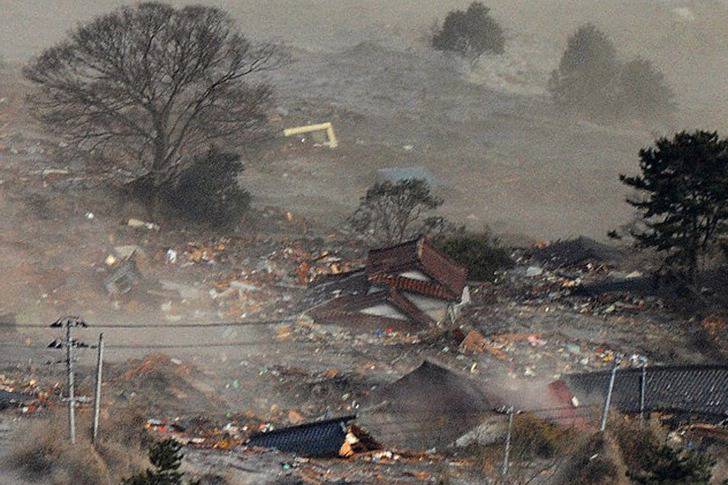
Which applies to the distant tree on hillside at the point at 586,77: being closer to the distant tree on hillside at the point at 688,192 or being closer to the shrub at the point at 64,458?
the distant tree on hillside at the point at 688,192

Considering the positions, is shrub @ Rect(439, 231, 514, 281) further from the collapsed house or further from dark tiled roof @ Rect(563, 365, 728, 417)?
dark tiled roof @ Rect(563, 365, 728, 417)

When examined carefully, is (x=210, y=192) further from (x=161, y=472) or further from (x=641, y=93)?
(x=641, y=93)

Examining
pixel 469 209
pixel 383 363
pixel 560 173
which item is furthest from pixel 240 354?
pixel 560 173

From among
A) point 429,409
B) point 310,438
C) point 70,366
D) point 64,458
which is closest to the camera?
point 70,366

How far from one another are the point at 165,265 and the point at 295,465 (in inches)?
375

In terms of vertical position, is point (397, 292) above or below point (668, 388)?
above

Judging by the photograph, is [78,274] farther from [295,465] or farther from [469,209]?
[469,209]

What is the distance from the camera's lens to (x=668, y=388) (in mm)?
14508

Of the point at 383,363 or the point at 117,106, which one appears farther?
the point at 117,106


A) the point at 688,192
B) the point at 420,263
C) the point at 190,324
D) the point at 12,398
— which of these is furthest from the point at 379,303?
the point at 12,398

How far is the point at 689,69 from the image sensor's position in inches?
2003

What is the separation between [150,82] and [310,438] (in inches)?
521

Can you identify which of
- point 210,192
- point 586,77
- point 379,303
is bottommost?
point 379,303

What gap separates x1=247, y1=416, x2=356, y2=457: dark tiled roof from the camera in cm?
1276
